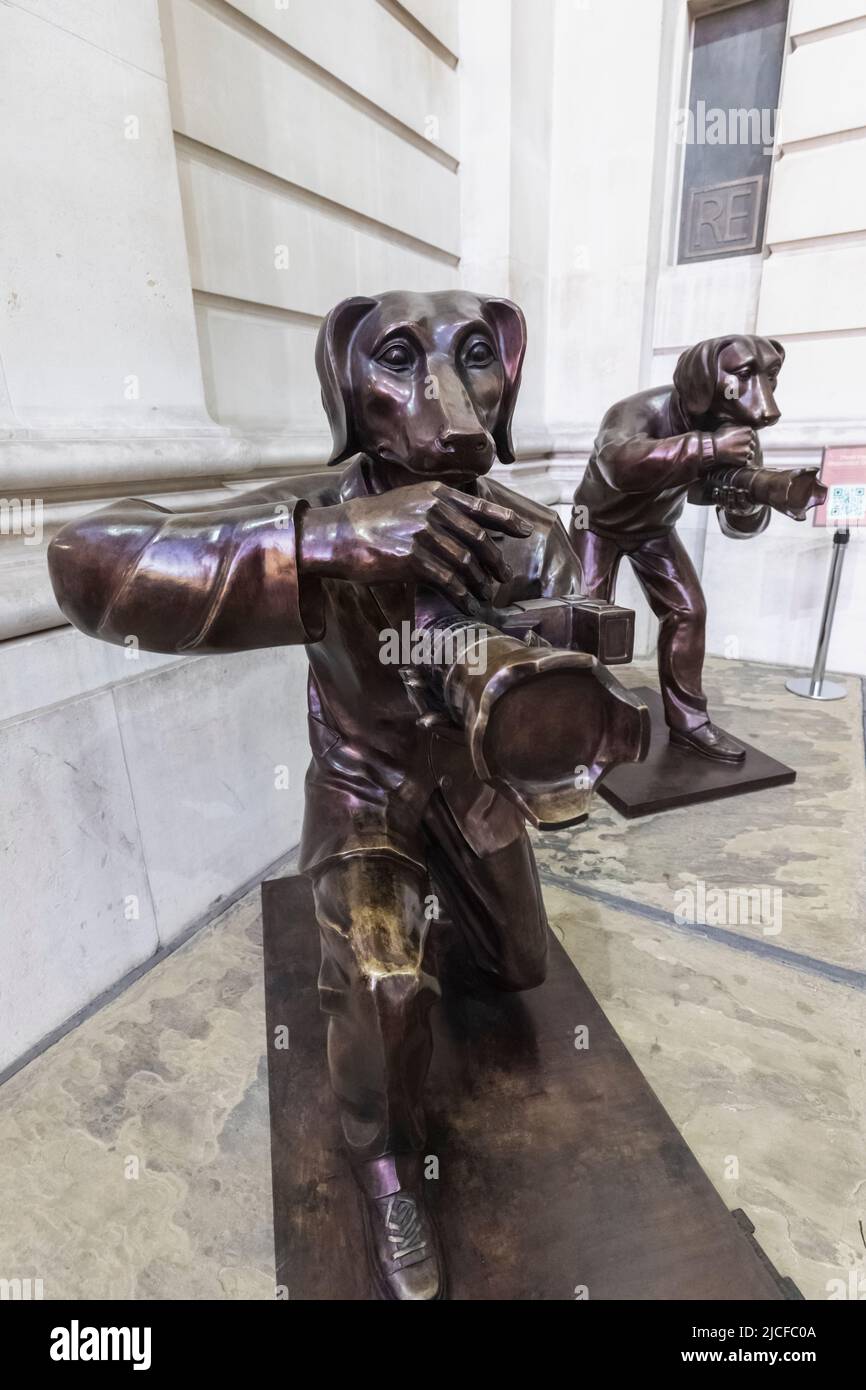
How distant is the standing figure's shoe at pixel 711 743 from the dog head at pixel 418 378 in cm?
226

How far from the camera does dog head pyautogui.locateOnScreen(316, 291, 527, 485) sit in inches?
40.8

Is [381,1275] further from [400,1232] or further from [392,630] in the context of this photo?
[392,630]

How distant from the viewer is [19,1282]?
1252 millimetres

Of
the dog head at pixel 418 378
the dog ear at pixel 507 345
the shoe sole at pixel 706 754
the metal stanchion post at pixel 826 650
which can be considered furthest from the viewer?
the metal stanchion post at pixel 826 650

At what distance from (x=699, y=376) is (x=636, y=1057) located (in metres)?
2.12

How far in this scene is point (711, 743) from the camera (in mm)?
3080

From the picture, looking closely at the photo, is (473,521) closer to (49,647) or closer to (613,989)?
(49,647)

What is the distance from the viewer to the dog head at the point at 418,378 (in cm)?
104

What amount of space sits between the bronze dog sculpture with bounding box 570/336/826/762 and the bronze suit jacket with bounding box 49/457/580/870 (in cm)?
118

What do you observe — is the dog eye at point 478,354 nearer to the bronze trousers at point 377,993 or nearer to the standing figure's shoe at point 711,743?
the bronze trousers at point 377,993
